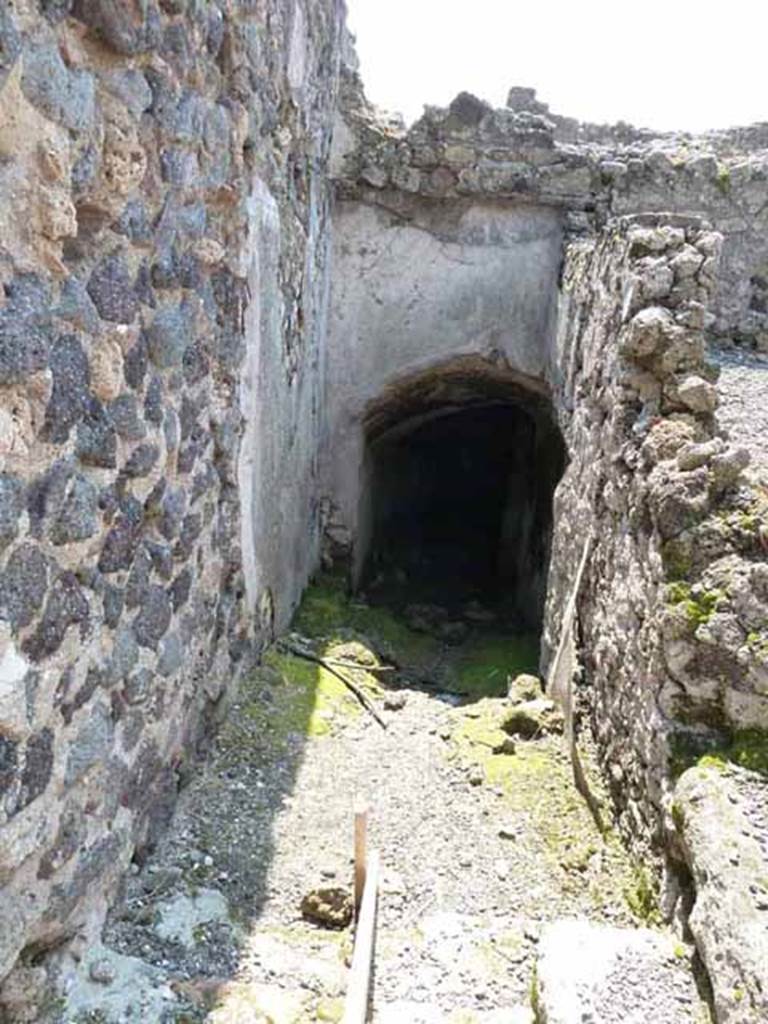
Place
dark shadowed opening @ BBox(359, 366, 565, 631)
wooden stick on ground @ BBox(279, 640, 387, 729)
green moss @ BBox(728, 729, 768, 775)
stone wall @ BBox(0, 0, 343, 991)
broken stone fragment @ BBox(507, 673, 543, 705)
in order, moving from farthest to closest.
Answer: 1. dark shadowed opening @ BBox(359, 366, 565, 631)
2. broken stone fragment @ BBox(507, 673, 543, 705)
3. wooden stick on ground @ BBox(279, 640, 387, 729)
4. green moss @ BBox(728, 729, 768, 775)
5. stone wall @ BBox(0, 0, 343, 991)

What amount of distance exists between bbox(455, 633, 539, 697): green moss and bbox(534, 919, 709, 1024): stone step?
11.1 feet

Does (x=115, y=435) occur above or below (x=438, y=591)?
above

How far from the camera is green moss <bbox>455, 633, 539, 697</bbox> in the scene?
631 centimetres

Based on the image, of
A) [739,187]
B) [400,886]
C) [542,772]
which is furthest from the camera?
[739,187]

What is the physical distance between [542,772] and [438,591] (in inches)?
225

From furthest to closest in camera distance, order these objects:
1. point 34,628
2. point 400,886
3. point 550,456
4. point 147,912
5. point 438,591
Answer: point 438,591 → point 550,456 → point 400,886 → point 147,912 → point 34,628

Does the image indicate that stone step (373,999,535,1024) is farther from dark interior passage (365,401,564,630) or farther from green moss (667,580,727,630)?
dark interior passage (365,401,564,630)

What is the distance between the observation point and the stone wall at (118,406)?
1.97 meters

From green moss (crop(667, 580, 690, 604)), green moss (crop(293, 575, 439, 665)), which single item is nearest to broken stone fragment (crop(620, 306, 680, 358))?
green moss (crop(667, 580, 690, 604))

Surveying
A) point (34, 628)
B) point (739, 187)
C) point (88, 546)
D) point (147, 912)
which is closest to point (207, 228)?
point (88, 546)

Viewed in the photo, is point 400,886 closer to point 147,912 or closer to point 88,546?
point 147,912

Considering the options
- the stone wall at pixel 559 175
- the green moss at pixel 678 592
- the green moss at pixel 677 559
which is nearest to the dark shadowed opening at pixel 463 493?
the stone wall at pixel 559 175

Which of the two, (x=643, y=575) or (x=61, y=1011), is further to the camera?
(x=643, y=575)

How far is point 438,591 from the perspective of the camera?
986 centimetres
